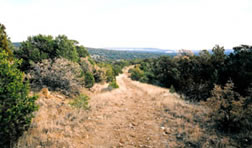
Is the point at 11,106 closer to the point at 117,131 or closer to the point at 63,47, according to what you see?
the point at 117,131

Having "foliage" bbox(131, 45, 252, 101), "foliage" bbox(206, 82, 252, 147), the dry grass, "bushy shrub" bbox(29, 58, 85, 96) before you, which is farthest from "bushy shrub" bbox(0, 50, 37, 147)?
"foliage" bbox(131, 45, 252, 101)

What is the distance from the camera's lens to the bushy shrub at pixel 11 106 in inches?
137

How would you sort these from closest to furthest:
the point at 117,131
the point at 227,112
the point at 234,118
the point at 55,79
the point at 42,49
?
the point at 234,118, the point at 227,112, the point at 117,131, the point at 55,79, the point at 42,49

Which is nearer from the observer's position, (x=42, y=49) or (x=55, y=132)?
(x=55, y=132)

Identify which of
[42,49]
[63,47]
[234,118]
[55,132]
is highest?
[63,47]

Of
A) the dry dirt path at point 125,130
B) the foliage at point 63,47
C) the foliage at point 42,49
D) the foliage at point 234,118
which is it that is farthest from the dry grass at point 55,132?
the foliage at point 63,47

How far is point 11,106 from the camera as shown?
143 inches

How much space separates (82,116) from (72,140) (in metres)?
1.59

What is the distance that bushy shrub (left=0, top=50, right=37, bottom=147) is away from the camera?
11.4ft

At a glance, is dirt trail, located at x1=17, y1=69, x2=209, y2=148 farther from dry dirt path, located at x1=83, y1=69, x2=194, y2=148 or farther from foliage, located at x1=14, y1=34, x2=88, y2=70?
foliage, located at x1=14, y1=34, x2=88, y2=70

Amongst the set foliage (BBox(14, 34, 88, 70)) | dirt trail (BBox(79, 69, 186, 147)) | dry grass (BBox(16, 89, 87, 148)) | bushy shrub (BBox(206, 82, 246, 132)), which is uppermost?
foliage (BBox(14, 34, 88, 70))

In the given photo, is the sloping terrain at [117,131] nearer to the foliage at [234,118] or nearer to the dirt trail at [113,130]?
the dirt trail at [113,130]

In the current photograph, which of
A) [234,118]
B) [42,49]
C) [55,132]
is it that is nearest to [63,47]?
[42,49]

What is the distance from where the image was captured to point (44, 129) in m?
4.52
